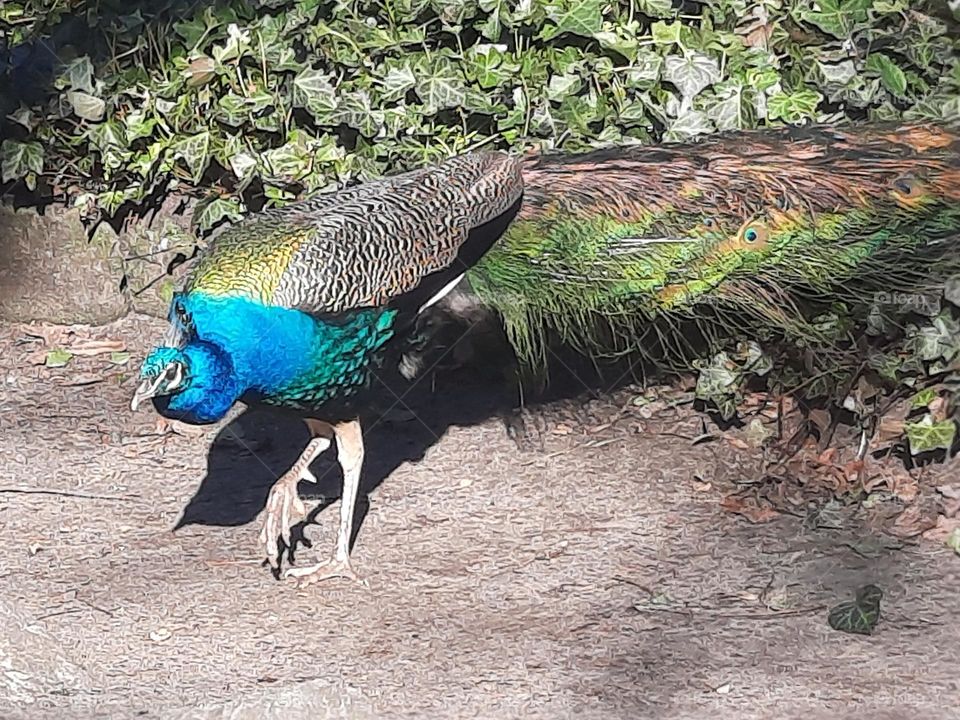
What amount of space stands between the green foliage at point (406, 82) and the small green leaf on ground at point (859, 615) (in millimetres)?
1282

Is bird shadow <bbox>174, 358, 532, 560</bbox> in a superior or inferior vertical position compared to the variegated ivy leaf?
inferior

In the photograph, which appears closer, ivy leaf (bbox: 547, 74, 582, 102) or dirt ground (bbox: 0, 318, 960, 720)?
dirt ground (bbox: 0, 318, 960, 720)

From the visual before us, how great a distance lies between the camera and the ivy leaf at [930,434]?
3582 mm

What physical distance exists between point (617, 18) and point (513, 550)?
167 cm

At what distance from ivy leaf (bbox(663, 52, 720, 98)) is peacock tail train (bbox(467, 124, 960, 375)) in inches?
22.5

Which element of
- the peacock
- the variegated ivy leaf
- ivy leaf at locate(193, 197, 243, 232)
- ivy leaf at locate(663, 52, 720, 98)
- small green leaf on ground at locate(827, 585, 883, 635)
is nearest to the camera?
small green leaf on ground at locate(827, 585, 883, 635)

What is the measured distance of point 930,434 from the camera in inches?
141

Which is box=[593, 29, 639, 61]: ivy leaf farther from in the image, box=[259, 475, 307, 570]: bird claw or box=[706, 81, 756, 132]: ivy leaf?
box=[259, 475, 307, 570]: bird claw

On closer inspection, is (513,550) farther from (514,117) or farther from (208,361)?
(514,117)

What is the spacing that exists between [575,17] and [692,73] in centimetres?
41

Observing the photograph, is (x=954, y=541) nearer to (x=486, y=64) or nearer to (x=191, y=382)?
(x=191, y=382)

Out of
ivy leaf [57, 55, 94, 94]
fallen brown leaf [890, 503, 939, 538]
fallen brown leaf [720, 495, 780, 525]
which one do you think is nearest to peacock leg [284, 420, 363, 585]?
fallen brown leaf [720, 495, 780, 525]

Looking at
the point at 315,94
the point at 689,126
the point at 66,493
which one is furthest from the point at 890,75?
the point at 66,493

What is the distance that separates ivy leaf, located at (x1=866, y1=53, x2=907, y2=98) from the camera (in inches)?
149
